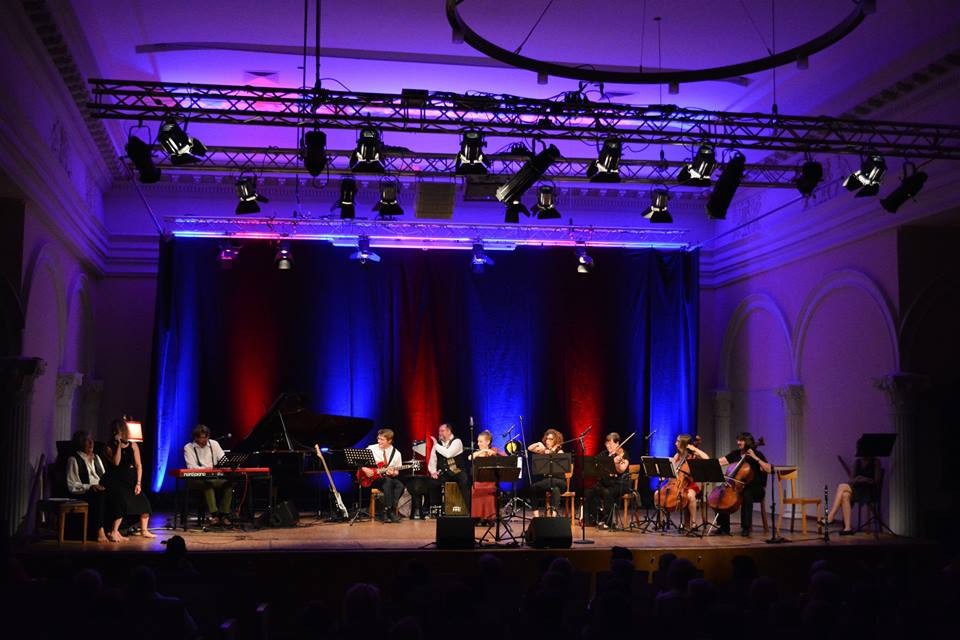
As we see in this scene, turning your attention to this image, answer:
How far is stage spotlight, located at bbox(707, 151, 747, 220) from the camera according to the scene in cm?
1047

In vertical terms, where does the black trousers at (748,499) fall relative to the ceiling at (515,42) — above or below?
below

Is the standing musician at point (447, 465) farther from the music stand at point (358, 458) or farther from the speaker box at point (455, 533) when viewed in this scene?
the speaker box at point (455, 533)

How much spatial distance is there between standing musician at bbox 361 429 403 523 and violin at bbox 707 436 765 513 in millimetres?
4263

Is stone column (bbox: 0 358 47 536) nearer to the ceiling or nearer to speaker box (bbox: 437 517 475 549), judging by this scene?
the ceiling

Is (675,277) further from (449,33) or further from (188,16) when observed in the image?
(188,16)

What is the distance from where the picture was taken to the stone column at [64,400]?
12.4m

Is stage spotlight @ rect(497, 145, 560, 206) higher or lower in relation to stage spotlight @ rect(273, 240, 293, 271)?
higher

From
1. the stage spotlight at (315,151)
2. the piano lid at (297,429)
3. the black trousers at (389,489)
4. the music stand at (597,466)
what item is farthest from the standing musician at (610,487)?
the stage spotlight at (315,151)

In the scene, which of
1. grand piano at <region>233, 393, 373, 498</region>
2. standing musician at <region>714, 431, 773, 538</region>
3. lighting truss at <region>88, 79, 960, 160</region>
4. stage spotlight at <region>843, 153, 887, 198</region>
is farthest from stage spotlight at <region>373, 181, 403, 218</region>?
stage spotlight at <region>843, 153, 887, 198</region>

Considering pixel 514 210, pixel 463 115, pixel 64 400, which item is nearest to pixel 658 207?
pixel 514 210

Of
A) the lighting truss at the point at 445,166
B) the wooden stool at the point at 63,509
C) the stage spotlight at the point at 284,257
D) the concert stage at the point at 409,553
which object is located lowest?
the concert stage at the point at 409,553

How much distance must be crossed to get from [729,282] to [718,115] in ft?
21.4

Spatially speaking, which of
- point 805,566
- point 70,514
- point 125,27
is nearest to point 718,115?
point 805,566

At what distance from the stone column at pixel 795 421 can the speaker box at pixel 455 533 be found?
6116mm
